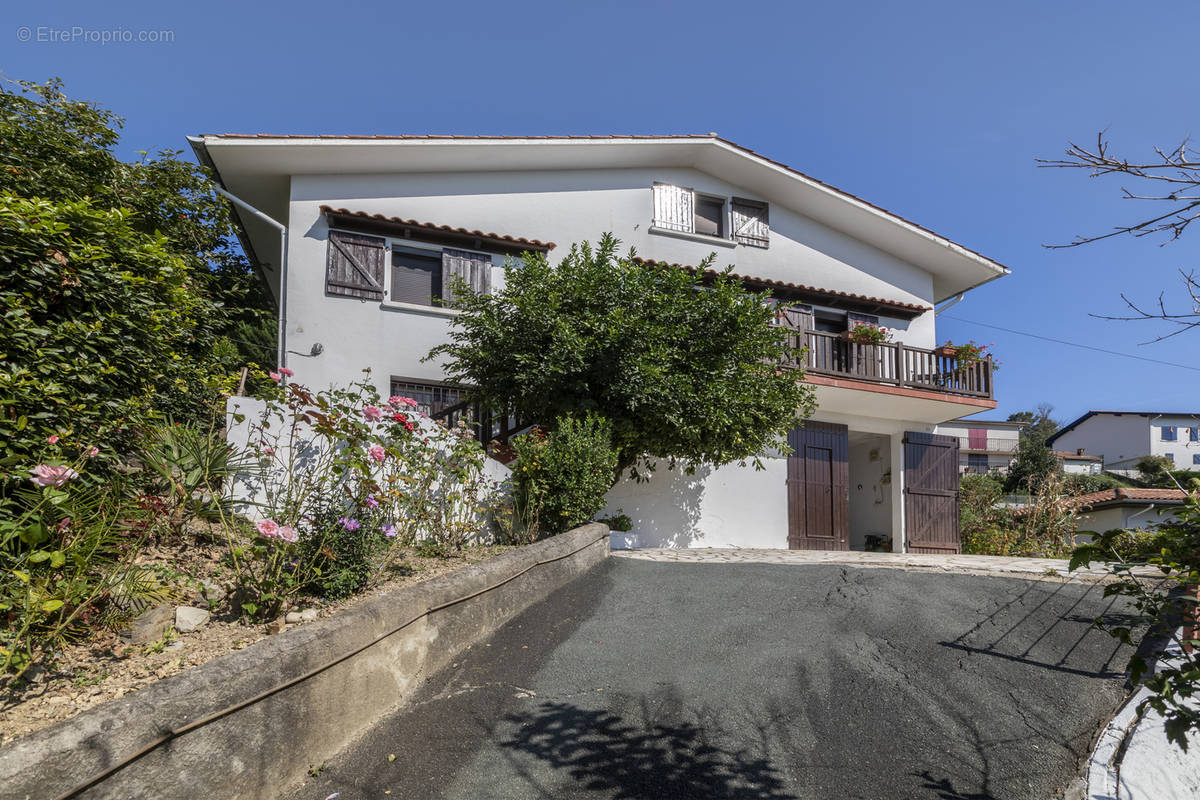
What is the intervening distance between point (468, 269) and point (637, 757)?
9.40 m

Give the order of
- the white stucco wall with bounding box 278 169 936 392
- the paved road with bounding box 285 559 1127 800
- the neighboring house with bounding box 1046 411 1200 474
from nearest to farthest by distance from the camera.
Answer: the paved road with bounding box 285 559 1127 800, the white stucco wall with bounding box 278 169 936 392, the neighboring house with bounding box 1046 411 1200 474

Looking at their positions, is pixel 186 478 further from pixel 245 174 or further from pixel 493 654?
pixel 245 174

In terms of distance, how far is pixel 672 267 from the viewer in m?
10.7

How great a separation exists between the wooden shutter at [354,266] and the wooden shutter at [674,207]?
5.28 metres

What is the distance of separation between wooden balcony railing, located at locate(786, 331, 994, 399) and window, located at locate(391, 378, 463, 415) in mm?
6084

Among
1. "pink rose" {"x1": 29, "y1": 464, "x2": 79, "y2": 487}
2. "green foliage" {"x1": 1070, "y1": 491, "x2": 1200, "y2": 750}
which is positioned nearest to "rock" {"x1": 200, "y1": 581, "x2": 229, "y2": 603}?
"pink rose" {"x1": 29, "y1": 464, "x2": 79, "y2": 487}

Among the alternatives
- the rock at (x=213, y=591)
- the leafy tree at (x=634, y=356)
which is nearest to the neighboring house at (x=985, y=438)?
the leafy tree at (x=634, y=356)

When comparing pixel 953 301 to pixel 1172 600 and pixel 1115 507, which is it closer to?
pixel 1115 507

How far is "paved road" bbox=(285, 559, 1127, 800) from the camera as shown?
3879 mm

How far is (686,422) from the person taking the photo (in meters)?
9.57

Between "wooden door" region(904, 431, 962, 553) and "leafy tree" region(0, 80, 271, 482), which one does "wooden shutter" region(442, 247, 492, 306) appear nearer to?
"leafy tree" region(0, 80, 271, 482)

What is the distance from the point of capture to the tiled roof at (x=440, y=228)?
11391 millimetres

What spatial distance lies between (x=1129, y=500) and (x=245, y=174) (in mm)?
19145

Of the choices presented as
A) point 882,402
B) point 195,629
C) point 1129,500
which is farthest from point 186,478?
point 1129,500
